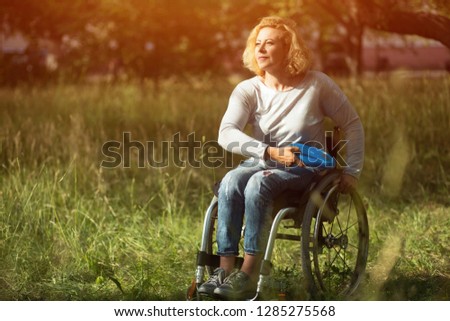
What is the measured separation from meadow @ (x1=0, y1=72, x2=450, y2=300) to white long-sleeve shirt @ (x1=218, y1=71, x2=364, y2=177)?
30.2 inches

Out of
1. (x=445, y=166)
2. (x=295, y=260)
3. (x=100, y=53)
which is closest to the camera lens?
(x=295, y=260)

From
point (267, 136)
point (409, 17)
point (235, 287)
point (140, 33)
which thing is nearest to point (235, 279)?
point (235, 287)

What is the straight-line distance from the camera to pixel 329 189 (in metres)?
4.09

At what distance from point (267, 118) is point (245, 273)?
71 cm

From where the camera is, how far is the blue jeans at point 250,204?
154 inches

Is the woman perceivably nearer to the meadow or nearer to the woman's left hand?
the woman's left hand

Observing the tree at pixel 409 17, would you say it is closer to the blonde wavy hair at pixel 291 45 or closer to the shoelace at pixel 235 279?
the blonde wavy hair at pixel 291 45

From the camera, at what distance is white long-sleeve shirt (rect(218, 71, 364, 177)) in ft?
13.4

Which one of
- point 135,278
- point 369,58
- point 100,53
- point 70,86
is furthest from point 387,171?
point 369,58

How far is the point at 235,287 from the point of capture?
12.8 feet

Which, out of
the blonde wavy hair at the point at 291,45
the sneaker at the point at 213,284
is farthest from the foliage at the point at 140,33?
the sneaker at the point at 213,284

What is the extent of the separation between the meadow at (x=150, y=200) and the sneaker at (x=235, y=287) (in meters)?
0.61

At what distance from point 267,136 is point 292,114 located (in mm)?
152

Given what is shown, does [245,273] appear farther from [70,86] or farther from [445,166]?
[70,86]
